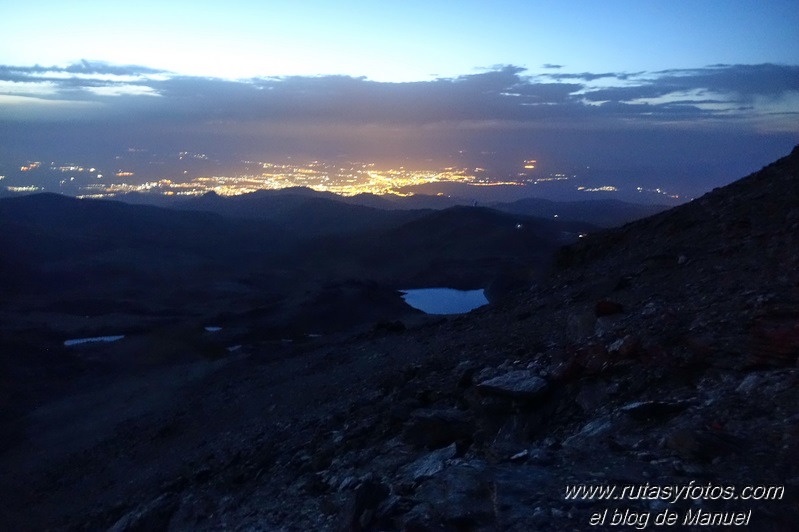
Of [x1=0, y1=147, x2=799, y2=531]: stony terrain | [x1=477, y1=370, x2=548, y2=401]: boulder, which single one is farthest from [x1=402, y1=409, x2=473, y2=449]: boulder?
[x1=477, y1=370, x2=548, y2=401]: boulder

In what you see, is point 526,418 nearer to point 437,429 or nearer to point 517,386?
point 517,386

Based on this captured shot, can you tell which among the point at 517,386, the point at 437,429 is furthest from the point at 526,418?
the point at 437,429

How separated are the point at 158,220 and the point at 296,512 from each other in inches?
3152

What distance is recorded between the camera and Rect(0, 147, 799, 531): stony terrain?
217 inches

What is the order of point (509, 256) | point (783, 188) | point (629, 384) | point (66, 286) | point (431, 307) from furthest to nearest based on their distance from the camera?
point (509, 256)
point (66, 286)
point (431, 307)
point (783, 188)
point (629, 384)

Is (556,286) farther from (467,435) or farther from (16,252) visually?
(16,252)

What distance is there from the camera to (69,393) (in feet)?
73.4

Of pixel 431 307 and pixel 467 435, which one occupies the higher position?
pixel 467 435

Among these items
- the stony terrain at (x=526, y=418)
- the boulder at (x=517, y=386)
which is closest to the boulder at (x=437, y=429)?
the stony terrain at (x=526, y=418)

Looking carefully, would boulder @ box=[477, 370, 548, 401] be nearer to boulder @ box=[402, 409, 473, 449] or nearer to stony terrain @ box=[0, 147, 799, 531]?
stony terrain @ box=[0, 147, 799, 531]

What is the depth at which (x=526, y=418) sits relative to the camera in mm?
7551

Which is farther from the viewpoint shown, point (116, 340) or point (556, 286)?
point (116, 340)

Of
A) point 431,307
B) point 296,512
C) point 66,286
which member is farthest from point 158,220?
point 296,512

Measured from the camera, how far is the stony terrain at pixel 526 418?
552 cm
